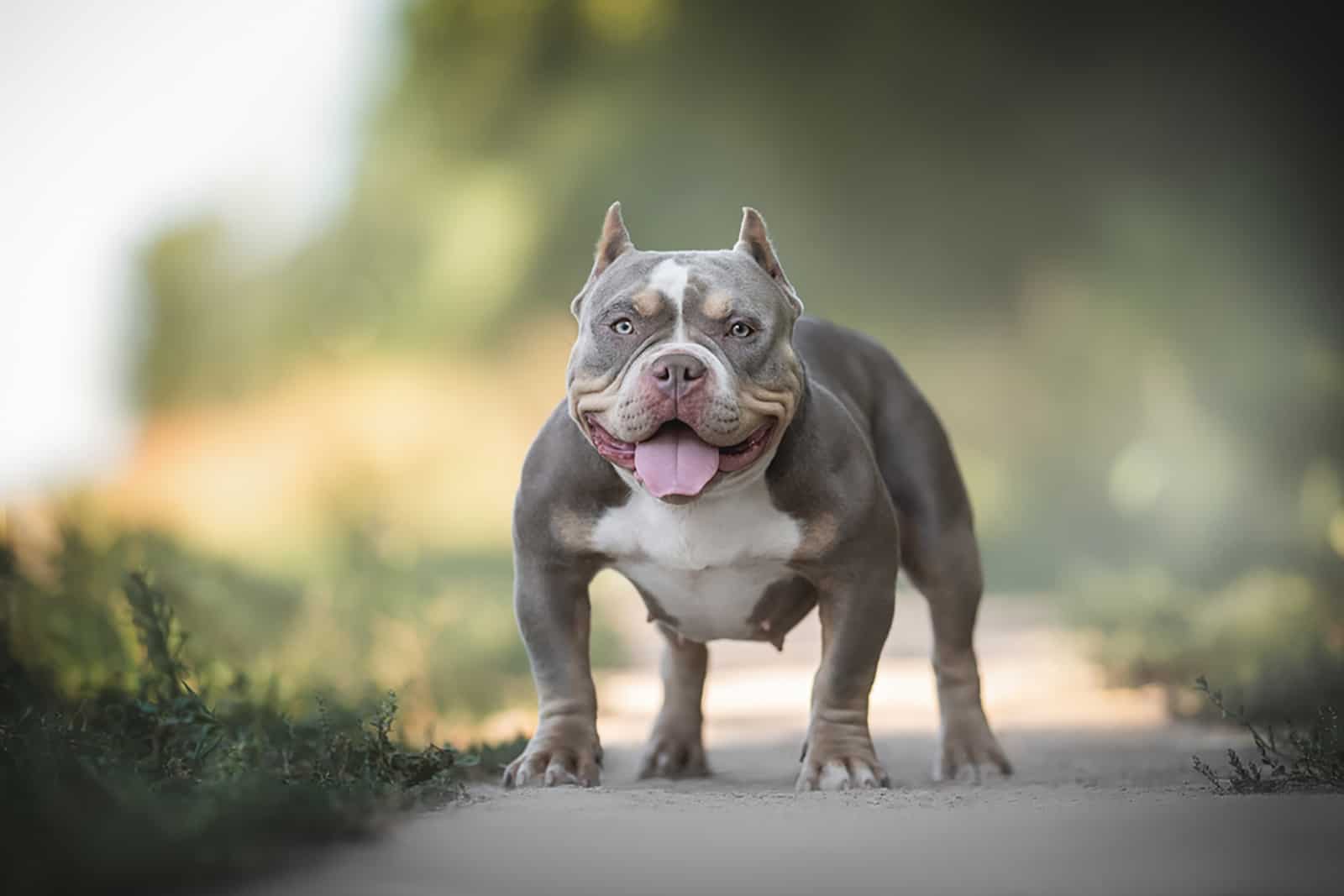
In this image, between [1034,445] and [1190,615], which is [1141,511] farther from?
[1190,615]

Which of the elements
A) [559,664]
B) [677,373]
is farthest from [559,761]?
[677,373]

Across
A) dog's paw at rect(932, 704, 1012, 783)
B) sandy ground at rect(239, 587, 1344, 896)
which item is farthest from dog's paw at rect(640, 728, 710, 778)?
dog's paw at rect(932, 704, 1012, 783)

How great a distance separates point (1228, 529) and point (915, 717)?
17.8ft

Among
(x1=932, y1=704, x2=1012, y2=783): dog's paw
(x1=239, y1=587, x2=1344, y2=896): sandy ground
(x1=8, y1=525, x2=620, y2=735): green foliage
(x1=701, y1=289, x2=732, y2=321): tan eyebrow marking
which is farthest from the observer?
(x1=8, y1=525, x2=620, y2=735): green foliage

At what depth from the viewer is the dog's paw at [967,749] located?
525 centimetres

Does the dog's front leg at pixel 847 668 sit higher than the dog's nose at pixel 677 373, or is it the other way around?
the dog's nose at pixel 677 373

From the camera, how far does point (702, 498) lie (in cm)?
450

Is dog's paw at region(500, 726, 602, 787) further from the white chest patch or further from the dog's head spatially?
the dog's head

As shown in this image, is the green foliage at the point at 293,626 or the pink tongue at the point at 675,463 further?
the green foliage at the point at 293,626

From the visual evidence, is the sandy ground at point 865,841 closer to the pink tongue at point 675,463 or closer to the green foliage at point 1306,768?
the green foliage at point 1306,768

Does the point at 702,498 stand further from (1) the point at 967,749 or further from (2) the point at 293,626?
(2) the point at 293,626

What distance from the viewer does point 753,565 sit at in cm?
459

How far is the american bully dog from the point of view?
4164 mm

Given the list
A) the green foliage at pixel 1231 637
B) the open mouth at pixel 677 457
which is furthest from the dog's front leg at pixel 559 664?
the green foliage at pixel 1231 637
